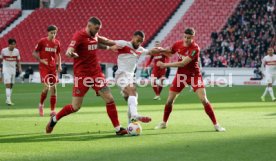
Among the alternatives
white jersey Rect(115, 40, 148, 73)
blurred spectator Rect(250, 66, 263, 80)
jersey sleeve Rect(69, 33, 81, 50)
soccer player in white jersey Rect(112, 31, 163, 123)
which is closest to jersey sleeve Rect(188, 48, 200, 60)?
soccer player in white jersey Rect(112, 31, 163, 123)

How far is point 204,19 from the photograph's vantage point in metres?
43.5

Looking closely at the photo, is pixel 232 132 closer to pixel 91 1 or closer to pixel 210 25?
pixel 210 25

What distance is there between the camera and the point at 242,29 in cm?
4072

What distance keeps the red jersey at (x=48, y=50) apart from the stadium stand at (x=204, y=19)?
25.3 meters

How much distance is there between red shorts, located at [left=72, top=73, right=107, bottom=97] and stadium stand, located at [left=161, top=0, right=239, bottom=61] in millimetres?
30105

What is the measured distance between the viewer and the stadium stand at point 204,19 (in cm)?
4241

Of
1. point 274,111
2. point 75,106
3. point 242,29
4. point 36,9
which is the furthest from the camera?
point 36,9

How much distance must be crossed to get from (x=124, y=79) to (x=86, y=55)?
1222 mm

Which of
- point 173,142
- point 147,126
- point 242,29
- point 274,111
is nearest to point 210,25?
point 242,29

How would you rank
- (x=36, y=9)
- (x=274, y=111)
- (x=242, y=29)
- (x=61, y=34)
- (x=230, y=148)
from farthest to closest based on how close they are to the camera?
(x=36, y=9) → (x=61, y=34) → (x=242, y=29) → (x=274, y=111) → (x=230, y=148)

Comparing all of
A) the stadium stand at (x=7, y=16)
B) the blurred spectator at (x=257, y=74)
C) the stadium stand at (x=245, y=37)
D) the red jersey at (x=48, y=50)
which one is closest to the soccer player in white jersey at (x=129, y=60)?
the red jersey at (x=48, y=50)

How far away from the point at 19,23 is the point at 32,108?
98.7 feet

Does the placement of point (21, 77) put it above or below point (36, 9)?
below

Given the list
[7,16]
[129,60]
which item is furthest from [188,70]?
[7,16]
